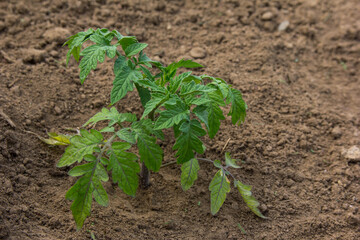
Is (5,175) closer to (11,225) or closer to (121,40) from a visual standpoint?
(11,225)

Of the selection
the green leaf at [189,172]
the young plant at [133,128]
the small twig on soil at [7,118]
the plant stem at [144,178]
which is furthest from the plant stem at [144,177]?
the small twig on soil at [7,118]

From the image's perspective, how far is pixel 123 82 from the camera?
2135 mm

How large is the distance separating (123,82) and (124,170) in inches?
20.0

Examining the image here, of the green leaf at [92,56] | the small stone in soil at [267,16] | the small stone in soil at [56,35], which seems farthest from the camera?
the small stone in soil at [267,16]

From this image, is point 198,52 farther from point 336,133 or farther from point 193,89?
point 193,89

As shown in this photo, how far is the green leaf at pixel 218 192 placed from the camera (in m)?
2.40

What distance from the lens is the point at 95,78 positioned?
3299mm

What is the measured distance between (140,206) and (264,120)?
1.34m

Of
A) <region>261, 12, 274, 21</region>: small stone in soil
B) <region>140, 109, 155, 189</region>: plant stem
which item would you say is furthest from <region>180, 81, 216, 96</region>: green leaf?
<region>261, 12, 274, 21</region>: small stone in soil

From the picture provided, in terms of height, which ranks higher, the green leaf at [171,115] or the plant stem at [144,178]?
the green leaf at [171,115]

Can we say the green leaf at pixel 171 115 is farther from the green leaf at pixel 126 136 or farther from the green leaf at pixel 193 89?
the green leaf at pixel 126 136

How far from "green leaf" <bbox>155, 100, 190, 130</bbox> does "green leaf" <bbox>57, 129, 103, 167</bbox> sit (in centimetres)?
39

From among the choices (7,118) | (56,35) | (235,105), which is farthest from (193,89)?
(56,35)

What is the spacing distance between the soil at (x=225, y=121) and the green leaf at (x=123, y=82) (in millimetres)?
862
